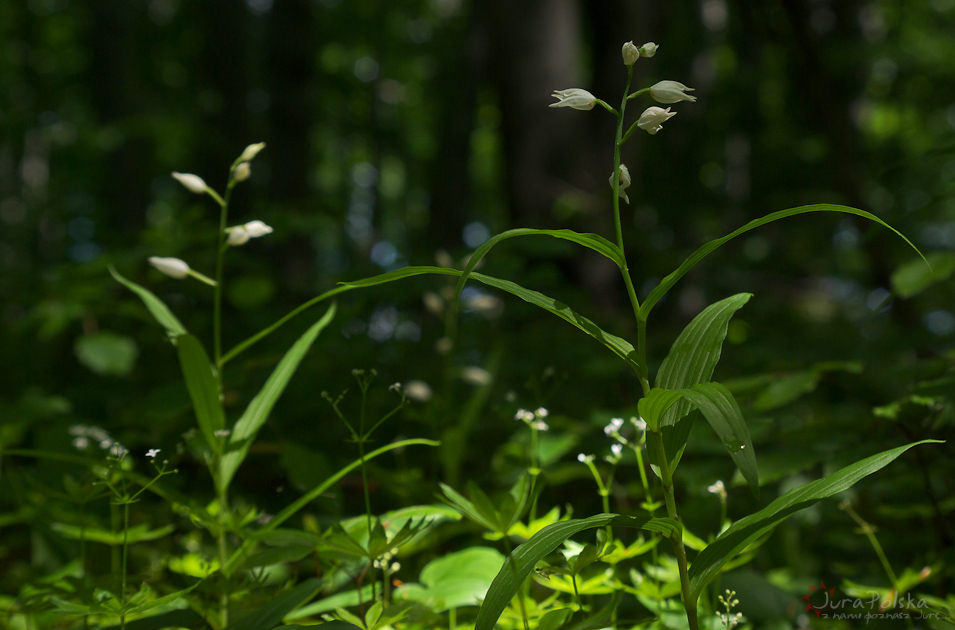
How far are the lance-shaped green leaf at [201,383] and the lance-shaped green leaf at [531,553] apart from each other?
57 centimetres

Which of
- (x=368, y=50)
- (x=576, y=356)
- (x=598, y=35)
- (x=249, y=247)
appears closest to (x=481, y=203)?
(x=368, y=50)

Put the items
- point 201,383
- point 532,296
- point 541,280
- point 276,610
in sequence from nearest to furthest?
point 532,296 < point 276,610 < point 201,383 < point 541,280

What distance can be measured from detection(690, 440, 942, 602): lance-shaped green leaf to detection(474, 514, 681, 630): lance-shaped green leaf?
2.0 inches

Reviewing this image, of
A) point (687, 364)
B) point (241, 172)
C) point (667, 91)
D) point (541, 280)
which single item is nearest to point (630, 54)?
point (667, 91)

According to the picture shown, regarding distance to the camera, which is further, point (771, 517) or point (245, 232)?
point (245, 232)

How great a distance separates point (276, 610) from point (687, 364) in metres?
0.67

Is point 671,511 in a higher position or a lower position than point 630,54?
lower

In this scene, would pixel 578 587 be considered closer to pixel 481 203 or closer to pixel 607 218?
pixel 607 218

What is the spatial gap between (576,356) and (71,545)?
1609 millimetres

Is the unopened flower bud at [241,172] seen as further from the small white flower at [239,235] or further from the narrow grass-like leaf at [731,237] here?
the narrow grass-like leaf at [731,237]

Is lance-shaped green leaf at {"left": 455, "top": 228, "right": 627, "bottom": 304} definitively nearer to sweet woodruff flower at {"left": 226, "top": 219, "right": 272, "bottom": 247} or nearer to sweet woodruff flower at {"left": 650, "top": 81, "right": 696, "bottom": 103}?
sweet woodruff flower at {"left": 650, "top": 81, "right": 696, "bottom": 103}

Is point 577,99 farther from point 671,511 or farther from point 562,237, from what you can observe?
point 671,511

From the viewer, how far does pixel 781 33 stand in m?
3.33

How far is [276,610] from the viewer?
81 centimetres
